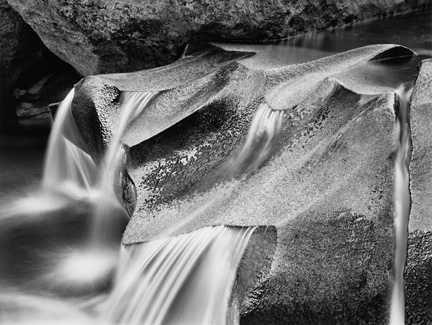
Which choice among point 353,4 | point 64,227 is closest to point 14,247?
point 64,227

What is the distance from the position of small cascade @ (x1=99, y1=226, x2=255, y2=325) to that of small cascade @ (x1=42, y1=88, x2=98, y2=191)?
2302 millimetres

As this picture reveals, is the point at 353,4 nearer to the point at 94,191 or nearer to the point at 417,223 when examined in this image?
the point at 94,191

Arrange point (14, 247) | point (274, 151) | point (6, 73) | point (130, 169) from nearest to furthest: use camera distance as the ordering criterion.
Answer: point (274, 151), point (130, 169), point (14, 247), point (6, 73)

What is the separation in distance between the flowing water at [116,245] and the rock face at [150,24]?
1.27 ft

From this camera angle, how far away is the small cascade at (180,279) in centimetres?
438

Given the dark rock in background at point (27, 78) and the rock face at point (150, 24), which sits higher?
the rock face at point (150, 24)

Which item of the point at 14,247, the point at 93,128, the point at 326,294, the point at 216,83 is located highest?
the point at 216,83

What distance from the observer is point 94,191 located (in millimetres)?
7047

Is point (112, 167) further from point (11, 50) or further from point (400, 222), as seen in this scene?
point (11, 50)

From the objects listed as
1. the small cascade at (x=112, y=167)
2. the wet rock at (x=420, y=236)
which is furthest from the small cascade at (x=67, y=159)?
the wet rock at (x=420, y=236)

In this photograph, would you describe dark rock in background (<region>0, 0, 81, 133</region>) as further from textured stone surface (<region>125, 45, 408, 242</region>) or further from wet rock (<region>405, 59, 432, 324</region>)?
wet rock (<region>405, 59, 432, 324</region>)

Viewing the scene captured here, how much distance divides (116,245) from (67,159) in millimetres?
1693

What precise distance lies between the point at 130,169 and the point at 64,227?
1421 mm

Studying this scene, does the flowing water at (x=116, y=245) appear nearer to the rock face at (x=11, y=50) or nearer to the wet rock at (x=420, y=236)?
the wet rock at (x=420, y=236)
